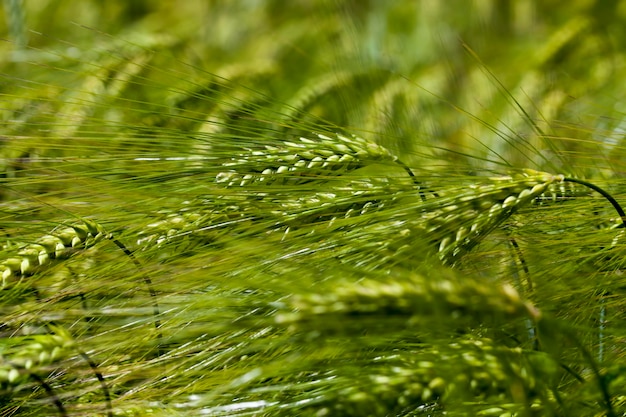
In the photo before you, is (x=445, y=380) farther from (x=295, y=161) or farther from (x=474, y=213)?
(x=295, y=161)

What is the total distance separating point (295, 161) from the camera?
2.70ft

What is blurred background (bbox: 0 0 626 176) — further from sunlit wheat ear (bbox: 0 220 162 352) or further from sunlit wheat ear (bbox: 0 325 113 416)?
sunlit wheat ear (bbox: 0 325 113 416)

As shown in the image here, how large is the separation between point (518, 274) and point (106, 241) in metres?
0.43

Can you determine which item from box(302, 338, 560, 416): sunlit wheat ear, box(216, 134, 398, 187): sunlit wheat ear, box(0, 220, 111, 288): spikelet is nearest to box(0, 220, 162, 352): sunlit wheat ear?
box(0, 220, 111, 288): spikelet

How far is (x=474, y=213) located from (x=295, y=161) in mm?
202

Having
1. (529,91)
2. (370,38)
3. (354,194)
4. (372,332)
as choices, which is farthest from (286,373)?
(370,38)

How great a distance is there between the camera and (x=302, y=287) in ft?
1.94

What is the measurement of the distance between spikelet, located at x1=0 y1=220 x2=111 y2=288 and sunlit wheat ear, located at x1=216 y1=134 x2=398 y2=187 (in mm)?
138

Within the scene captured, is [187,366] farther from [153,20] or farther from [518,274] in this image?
[153,20]

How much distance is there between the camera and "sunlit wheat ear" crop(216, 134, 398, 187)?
0.81m

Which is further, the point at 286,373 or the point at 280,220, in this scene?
the point at 280,220

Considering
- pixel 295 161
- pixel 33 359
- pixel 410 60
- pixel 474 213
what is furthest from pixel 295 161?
pixel 410 60

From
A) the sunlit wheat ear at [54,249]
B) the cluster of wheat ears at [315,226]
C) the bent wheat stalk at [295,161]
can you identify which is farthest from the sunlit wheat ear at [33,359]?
the bent wheat stalk at [295,161]

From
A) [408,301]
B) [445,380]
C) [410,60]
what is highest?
[408,301]
